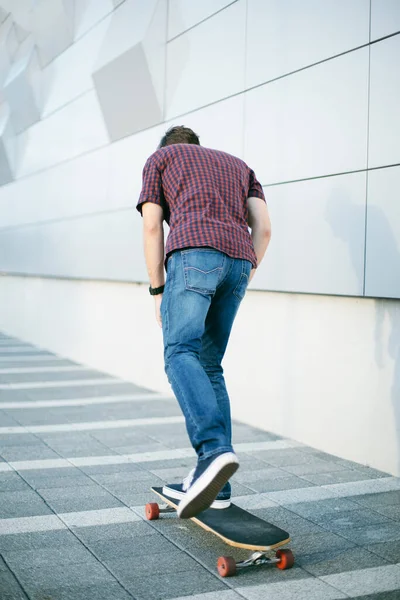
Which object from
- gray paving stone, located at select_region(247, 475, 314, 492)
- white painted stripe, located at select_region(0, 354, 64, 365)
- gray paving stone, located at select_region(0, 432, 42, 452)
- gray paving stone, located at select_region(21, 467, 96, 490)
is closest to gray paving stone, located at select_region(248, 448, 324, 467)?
gray paving stone, located at select_region(247, 475, 314, 492)

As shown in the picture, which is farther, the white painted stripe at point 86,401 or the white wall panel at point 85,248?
the white wall panel at point 85,248

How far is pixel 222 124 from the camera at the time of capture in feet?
22.7

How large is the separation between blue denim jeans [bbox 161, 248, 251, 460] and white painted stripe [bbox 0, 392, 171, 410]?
3889mm

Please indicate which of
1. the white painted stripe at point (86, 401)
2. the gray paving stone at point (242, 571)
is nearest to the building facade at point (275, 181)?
the white painted stripe at point (86, 401)

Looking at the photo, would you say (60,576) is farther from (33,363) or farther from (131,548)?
(33,363)

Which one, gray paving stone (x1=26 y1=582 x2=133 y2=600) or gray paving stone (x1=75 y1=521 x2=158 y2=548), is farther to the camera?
gray paving stone (x1=75 y1=521 x2=158 y2=548)

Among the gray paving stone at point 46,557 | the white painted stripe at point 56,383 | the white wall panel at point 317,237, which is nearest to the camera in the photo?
the gray paving stone at point 46,557

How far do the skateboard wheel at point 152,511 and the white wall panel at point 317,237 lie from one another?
220 cm

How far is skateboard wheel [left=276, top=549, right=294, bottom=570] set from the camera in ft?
9.99

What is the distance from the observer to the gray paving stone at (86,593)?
273cm

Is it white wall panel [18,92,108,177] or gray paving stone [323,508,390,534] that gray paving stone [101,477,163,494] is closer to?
gray paving stone [323,508,390,534]

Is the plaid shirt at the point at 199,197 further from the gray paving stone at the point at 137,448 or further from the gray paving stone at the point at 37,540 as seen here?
the gray paving stone at the point at 137,448

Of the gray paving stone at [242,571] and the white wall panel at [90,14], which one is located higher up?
the white wall panel at [90,14]

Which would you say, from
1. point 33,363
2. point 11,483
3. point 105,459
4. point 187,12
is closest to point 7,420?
point 105,459
